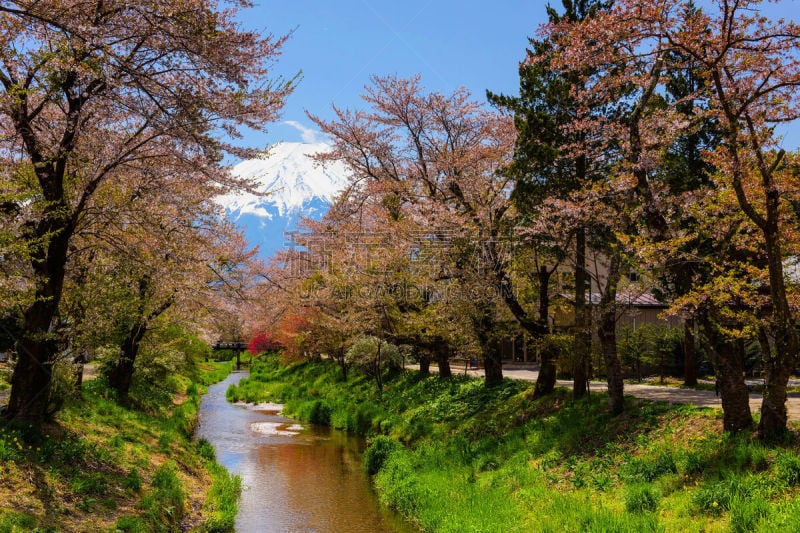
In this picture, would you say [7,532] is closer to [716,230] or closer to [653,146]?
[716,230]

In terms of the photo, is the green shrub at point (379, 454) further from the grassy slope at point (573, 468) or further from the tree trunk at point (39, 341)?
the tree trunk at point (39, 341)

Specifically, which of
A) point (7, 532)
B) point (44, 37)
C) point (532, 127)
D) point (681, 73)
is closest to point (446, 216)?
point (532, 127)

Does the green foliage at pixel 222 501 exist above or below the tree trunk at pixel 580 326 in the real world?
below

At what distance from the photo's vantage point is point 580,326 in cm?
1578

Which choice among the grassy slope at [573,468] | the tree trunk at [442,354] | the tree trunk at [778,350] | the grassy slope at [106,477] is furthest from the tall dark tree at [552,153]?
the grassy slope at [106,477]

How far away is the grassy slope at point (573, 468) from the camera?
902cm

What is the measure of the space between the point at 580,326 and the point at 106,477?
11.9 m

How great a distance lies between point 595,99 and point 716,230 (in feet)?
17.3

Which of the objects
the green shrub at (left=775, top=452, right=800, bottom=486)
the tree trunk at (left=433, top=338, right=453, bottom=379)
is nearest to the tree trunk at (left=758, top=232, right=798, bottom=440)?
the green shrub at (left=775, top=452, right=800, bottom=486)

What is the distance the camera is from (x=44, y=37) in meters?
9.38

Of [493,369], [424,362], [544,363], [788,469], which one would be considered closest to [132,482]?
[788,469]

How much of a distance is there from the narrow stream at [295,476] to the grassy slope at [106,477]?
912 mm

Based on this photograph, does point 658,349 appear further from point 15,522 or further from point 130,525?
point 15,522

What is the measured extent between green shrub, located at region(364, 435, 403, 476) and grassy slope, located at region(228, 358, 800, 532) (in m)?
0.04
